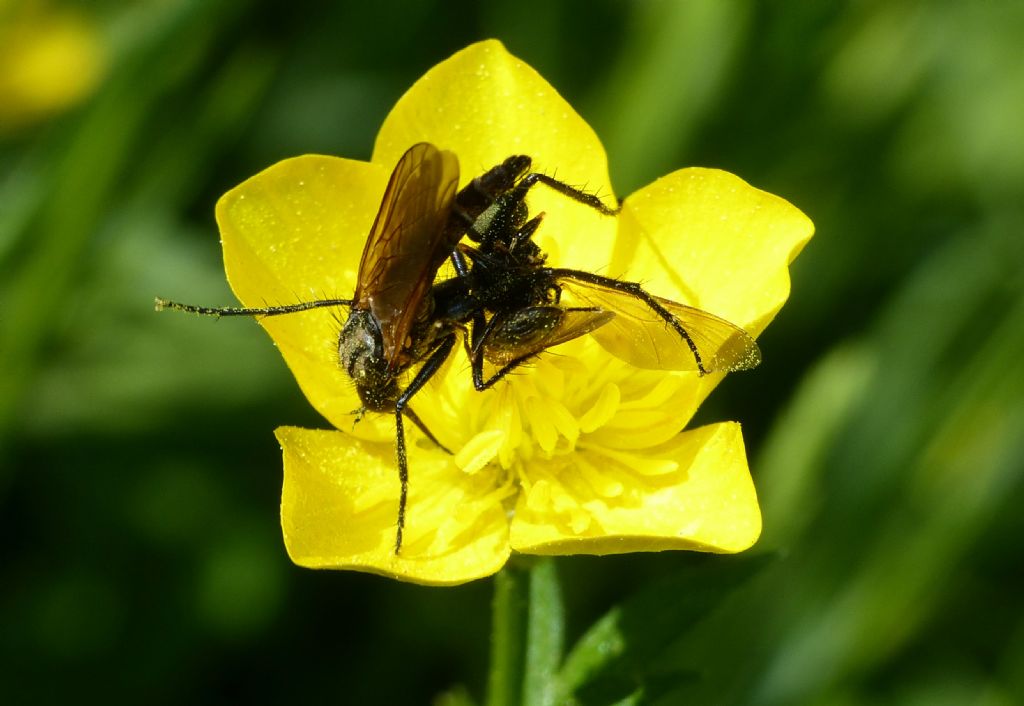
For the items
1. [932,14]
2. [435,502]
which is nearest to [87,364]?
[435,502]

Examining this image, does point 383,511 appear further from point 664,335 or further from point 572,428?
point 664,335

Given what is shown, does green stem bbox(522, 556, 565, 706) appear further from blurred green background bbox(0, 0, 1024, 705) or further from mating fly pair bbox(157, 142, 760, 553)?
blurred green background bbox(0, 0, 1024, 705)

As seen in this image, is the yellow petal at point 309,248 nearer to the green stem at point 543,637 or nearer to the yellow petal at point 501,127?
the yellow petal at point 501,127

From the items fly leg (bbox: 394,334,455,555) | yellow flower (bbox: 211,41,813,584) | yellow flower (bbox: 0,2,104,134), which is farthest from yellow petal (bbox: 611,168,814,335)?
yellow flower (bbox: 0,2,104,134)

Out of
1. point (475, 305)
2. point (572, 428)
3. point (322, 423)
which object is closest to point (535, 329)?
point (475, 305)

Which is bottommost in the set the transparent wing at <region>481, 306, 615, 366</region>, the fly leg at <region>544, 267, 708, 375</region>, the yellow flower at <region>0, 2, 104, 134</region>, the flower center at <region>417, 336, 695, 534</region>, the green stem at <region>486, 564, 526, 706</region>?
the yellow flower at <region>0, 2, 104, 134</region>

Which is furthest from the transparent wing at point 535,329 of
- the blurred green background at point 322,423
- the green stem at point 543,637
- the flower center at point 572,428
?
the blurred green background at point 322,423

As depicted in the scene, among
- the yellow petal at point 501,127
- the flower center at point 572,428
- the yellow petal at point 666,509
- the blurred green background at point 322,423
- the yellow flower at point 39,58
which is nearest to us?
the yellow petal at point 666,509
